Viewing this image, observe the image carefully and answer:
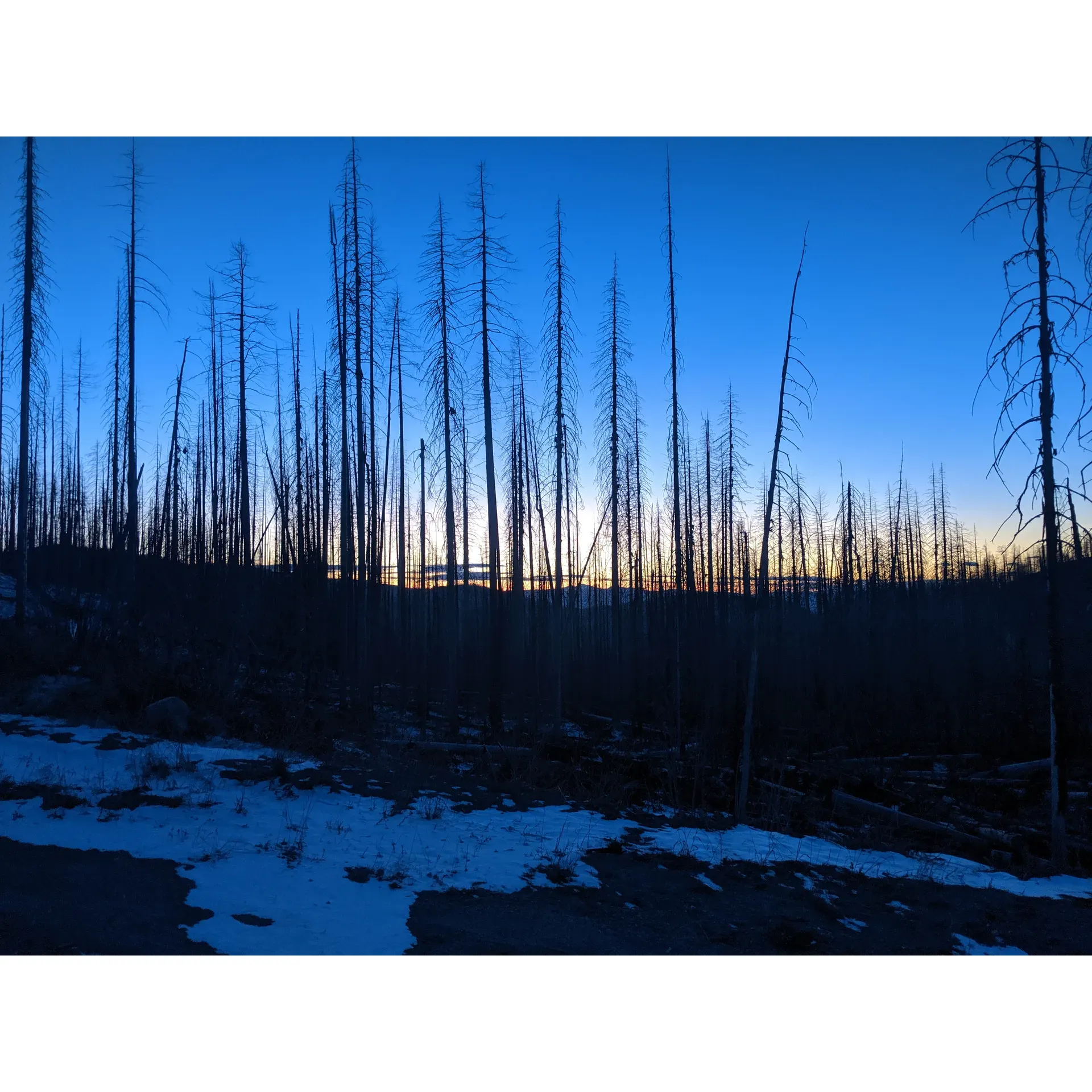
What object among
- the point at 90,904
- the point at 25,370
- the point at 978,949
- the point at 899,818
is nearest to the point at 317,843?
the point at 90,904

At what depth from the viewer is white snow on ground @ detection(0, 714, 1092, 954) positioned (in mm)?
4523

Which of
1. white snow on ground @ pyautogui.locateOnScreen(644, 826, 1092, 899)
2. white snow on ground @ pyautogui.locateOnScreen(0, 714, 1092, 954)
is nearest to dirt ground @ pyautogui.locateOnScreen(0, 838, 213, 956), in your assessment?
white snow on ground @ pyautogui.locateOnScreen(0, 714, 1092, 954)

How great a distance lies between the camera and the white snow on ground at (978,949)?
4926mm

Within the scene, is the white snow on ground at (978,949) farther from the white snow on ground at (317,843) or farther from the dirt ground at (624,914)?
the white snow on ground at (317,843)

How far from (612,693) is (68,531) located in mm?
25821

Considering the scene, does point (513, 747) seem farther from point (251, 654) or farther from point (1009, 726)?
point (1009, 726)

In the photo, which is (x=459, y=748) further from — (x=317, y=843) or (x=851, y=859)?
(x=851, y=859)

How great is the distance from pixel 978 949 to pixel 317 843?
5.88m

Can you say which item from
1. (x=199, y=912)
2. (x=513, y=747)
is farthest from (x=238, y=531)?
(x=199, y=912)

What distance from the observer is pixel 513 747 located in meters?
11.5

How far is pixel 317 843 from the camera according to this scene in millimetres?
6004

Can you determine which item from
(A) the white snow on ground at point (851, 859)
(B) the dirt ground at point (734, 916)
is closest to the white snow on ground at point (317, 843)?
(A) the white snow on ground at point (851, 859)

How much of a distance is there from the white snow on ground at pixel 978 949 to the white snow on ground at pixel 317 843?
163cm

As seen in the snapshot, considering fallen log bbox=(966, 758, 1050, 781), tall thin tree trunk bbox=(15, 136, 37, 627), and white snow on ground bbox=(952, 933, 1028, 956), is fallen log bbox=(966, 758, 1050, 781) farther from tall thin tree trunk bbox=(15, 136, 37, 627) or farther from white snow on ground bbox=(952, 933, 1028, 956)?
tall thin tree trunk bbox=(15, 136, 37, 627)
